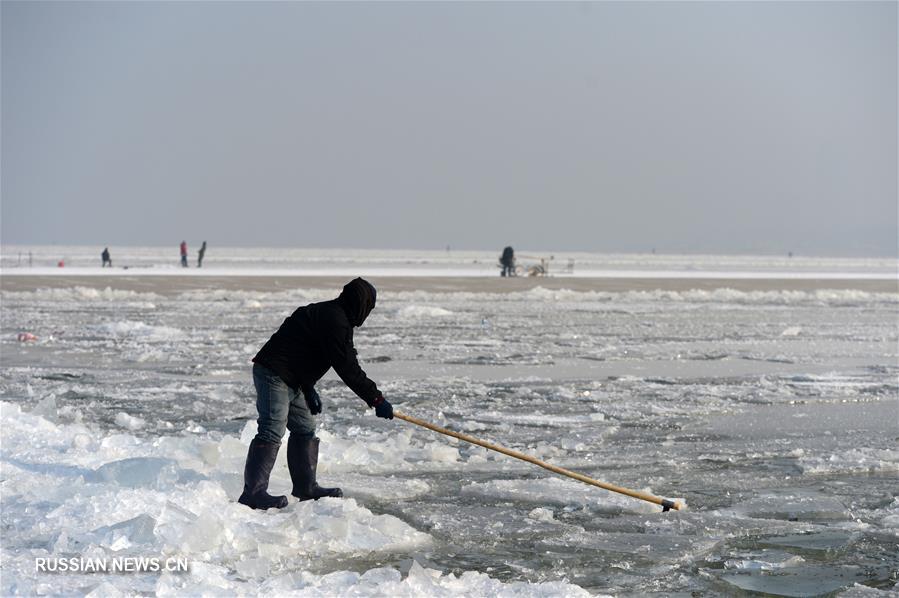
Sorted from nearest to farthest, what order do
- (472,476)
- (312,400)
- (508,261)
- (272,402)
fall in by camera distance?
(272,402), (312,400), (472,476), (508,261)

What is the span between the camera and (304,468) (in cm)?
697

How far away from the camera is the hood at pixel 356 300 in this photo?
6.61 meters

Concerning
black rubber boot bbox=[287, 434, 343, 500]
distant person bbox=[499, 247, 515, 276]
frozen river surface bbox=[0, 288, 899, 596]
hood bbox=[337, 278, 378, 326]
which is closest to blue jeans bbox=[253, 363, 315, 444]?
black rubber boot bbox=[287, 434, 343, 500]

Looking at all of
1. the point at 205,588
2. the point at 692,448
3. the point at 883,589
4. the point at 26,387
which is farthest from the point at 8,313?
the point at 883,589

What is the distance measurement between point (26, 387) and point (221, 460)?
17.3ft

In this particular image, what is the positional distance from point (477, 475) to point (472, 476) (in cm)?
5

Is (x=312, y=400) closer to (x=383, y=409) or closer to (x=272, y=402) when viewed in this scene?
(x=272, y=402)

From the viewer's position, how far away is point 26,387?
12031 mm

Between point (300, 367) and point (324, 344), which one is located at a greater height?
point (324, 344)

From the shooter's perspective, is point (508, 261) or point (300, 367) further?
point (508, 261)

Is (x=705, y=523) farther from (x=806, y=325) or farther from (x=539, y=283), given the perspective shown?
(x=539, y=283)

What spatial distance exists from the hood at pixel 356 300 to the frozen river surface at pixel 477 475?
119 cm

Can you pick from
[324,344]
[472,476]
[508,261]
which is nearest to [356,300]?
[324,344]

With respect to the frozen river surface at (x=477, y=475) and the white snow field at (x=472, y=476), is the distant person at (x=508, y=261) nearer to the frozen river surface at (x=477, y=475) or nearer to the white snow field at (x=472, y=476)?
the frozen river surface at (x=477, y=475)
